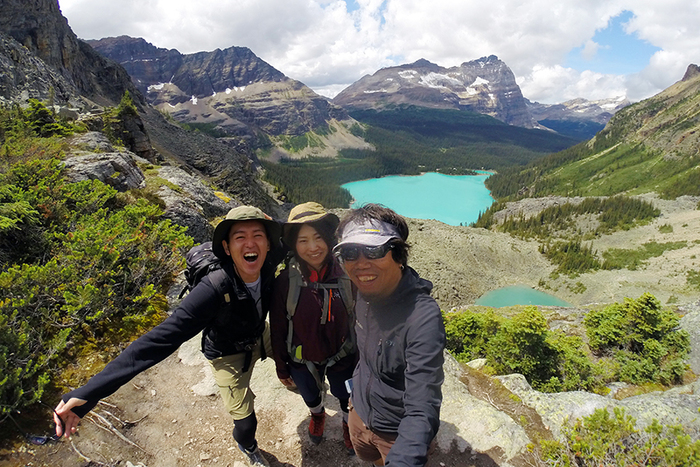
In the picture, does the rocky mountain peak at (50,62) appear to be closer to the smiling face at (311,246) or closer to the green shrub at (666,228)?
the smiling face at (311,246)

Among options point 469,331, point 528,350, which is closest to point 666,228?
point 469,331

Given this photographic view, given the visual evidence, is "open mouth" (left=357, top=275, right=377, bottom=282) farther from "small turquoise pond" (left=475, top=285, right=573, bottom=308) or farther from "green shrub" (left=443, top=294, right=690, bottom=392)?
"small turquoise pond" (left=475, top=285, right=573, bottom=308)

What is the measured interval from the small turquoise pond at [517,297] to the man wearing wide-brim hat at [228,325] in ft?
158

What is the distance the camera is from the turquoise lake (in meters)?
115

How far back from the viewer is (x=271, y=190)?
258 ft

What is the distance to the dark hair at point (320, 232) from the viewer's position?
353cm

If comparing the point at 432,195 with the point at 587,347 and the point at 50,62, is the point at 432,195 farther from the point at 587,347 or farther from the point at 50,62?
the point at 587,347

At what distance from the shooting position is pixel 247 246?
3.39 metres

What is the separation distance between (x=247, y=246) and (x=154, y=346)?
1281mm

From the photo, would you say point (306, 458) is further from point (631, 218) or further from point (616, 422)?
point (631, 218)

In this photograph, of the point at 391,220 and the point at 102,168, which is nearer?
the point at 391,220

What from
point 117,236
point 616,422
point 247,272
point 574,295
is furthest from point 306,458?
point 574,295

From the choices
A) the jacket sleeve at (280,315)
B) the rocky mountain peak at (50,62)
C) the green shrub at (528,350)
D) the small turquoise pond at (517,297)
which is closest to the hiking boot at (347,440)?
the jacket sleeve at (280,315)

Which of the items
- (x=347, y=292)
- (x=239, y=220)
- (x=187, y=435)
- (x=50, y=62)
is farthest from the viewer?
(x=50, y=62)
